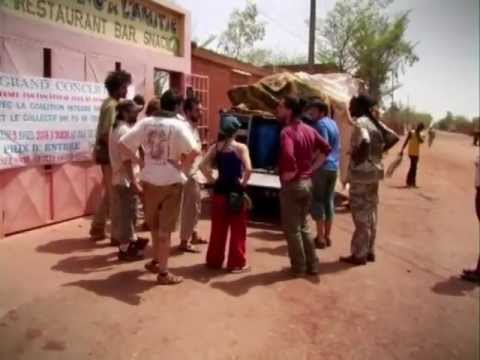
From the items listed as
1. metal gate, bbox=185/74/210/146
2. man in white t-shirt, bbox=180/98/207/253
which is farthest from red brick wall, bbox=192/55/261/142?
man in white t-shirt, bbox=180/98/207/253

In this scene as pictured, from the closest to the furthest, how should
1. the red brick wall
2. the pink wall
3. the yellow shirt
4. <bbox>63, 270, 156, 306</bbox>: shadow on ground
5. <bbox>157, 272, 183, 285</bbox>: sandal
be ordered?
1. <bbox>63, 270, 156, 306</bbox>: shadow on ground
2. <bbox>157, 272, 183, 285</bbox>: sandal
3. the pink wall
4. the red brick wall
5. the yellow shirt

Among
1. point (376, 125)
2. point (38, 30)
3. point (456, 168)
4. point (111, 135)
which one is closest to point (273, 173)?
point (376, 125)

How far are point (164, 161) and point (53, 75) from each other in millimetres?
2065

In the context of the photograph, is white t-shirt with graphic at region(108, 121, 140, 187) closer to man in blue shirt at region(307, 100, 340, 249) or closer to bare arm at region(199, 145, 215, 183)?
bare arm at region(199, 145, 215, 183)

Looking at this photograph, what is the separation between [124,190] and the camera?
16.4 feet

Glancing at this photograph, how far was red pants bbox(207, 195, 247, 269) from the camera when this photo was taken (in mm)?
4797

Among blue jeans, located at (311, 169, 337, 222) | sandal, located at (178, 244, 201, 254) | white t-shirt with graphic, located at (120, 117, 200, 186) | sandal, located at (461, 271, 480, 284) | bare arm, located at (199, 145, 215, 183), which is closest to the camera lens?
white t-shirt with graphic, located at (120, 117, 200, 186)

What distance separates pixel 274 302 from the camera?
4.23 metres

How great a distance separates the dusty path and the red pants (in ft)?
0.48

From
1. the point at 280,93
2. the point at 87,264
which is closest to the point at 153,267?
the point at 87,264

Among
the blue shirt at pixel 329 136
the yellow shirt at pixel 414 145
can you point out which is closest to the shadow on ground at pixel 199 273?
the blue shirt at pixel 329 136

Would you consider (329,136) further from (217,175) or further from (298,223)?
(217,175)

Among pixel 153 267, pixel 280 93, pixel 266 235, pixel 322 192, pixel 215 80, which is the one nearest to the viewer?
pixel 153 267

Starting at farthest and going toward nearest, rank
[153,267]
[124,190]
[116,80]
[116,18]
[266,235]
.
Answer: [116,18], [266,235], [116,80], [124,190], [153,267]
